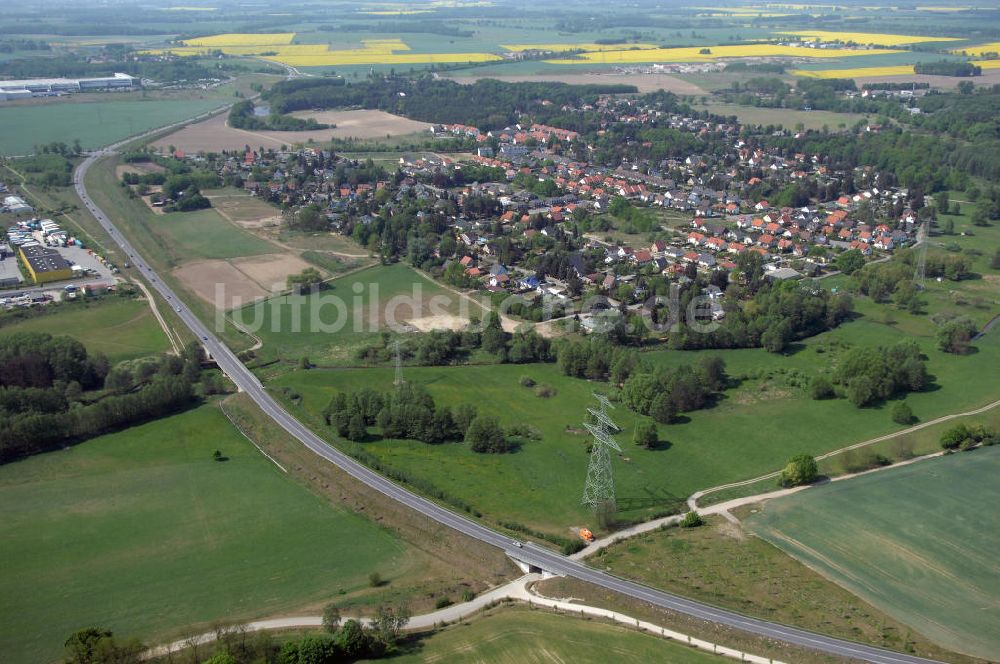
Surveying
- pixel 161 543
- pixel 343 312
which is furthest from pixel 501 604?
pixel 343 312

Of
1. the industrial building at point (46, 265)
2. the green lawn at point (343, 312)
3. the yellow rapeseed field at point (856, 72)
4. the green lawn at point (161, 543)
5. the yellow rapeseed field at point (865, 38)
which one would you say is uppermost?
the yellow rapeseed field at point (865, 38)

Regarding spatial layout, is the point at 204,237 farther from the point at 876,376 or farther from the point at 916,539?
the point at 916,539

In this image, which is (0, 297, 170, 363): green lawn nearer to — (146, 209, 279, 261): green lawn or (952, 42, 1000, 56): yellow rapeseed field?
(146, 209, 279, 261): green lawn

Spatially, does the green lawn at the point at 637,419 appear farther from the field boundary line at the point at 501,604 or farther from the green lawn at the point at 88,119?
the green lawn at the point at 88,119

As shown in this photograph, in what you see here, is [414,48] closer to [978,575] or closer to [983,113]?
[983,113]

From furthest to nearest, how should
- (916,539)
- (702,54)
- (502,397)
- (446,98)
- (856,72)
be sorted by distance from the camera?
(702,54) → (856,72) → (446,98) → (502,397) → (916,539)

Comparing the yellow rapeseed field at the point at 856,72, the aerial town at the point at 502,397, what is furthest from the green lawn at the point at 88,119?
the yellow rapeseed field at the point at 856,72
